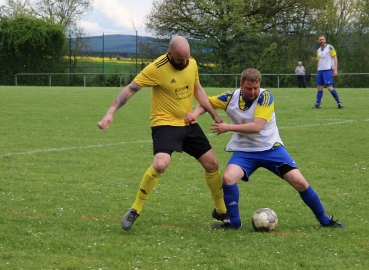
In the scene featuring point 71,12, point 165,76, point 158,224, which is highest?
point 71,12

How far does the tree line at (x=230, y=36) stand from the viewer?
38062 millimetres

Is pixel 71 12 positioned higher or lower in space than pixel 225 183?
higher

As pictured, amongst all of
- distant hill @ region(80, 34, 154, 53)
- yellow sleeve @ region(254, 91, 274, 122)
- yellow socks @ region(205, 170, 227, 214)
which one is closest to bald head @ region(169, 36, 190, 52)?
yellow sleeve @ region(254, 91, 274, 122)

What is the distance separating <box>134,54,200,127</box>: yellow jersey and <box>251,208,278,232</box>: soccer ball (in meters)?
1.19

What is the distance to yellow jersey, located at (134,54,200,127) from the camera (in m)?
6.28

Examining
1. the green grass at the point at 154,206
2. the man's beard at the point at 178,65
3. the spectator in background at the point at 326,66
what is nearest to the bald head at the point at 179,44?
the man's beard at the point at 178,65

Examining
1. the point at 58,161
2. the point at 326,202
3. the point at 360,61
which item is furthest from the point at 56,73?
the point at 326,202

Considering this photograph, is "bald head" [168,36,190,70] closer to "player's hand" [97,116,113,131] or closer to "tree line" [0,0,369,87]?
"player's hand" [97,116,113,131]

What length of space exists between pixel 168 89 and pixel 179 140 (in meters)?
0.52

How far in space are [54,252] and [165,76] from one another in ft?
6.86

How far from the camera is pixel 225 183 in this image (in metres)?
6.13

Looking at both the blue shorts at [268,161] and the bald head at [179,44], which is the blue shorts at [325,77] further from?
the bald head at [179,44]

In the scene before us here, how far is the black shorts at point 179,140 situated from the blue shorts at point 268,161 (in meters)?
0.38

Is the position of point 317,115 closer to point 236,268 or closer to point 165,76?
point 165,76
